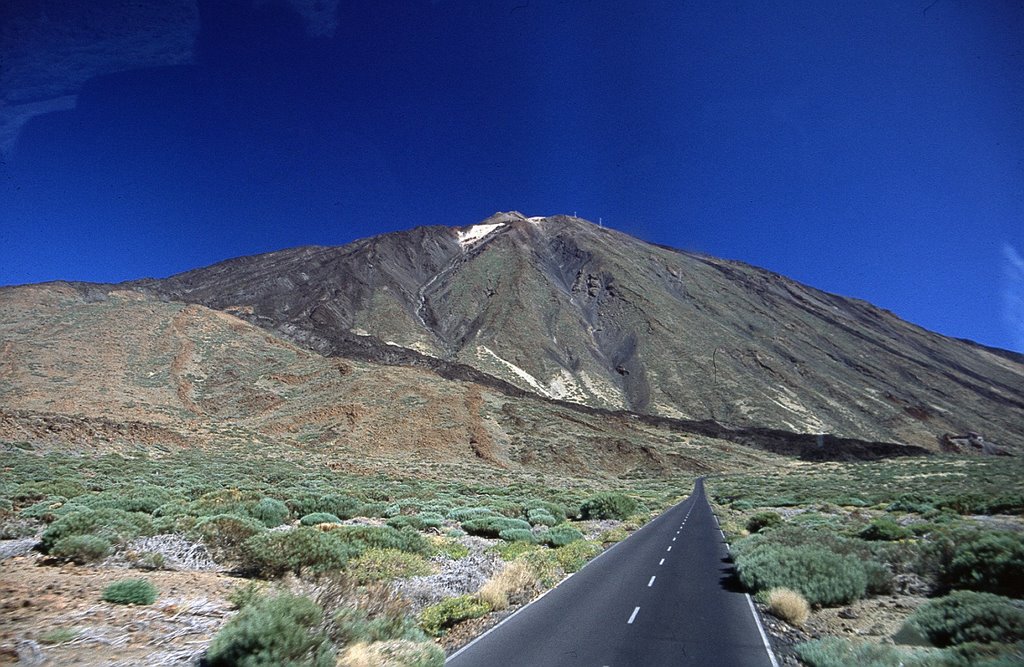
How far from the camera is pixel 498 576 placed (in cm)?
1138

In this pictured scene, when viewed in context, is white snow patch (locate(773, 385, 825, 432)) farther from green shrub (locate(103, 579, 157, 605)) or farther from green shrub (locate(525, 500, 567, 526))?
green shrub (locate(103, 579, 157, 605))

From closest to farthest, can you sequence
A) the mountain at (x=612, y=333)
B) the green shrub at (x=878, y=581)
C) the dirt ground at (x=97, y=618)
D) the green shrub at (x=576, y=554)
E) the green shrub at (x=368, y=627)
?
the dirt ground at (x=97, y=618) → the green shrub at (x=368, y=627) → the green shrub at (x=878, y=581) → the green shrub at (x=576, y=554) → the mountain at (x=612, y=333)

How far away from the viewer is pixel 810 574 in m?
11.3

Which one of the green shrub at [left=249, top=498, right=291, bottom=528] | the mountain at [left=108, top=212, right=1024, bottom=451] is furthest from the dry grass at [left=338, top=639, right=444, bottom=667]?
the mountain at [left=108, top=212, right=1024, bottom=451]

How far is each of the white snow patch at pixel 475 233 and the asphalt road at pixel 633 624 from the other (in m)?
169

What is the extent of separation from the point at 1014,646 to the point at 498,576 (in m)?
8.19

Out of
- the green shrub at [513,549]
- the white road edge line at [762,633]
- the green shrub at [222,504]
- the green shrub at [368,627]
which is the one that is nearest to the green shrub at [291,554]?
the green shrub at [368,627]

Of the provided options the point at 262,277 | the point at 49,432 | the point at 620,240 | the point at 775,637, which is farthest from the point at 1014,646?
the point at 620,240

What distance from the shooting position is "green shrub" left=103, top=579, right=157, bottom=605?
808 centimetres

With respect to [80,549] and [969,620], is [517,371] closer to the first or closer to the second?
[80,549]

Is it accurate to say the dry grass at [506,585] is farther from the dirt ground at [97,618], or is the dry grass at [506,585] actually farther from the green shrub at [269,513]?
the green shrub at [269,513]

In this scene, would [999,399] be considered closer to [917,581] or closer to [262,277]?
[917,581]

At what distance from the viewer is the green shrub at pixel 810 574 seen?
10.6 metres

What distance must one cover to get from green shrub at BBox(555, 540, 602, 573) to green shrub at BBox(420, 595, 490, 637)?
5299mm
